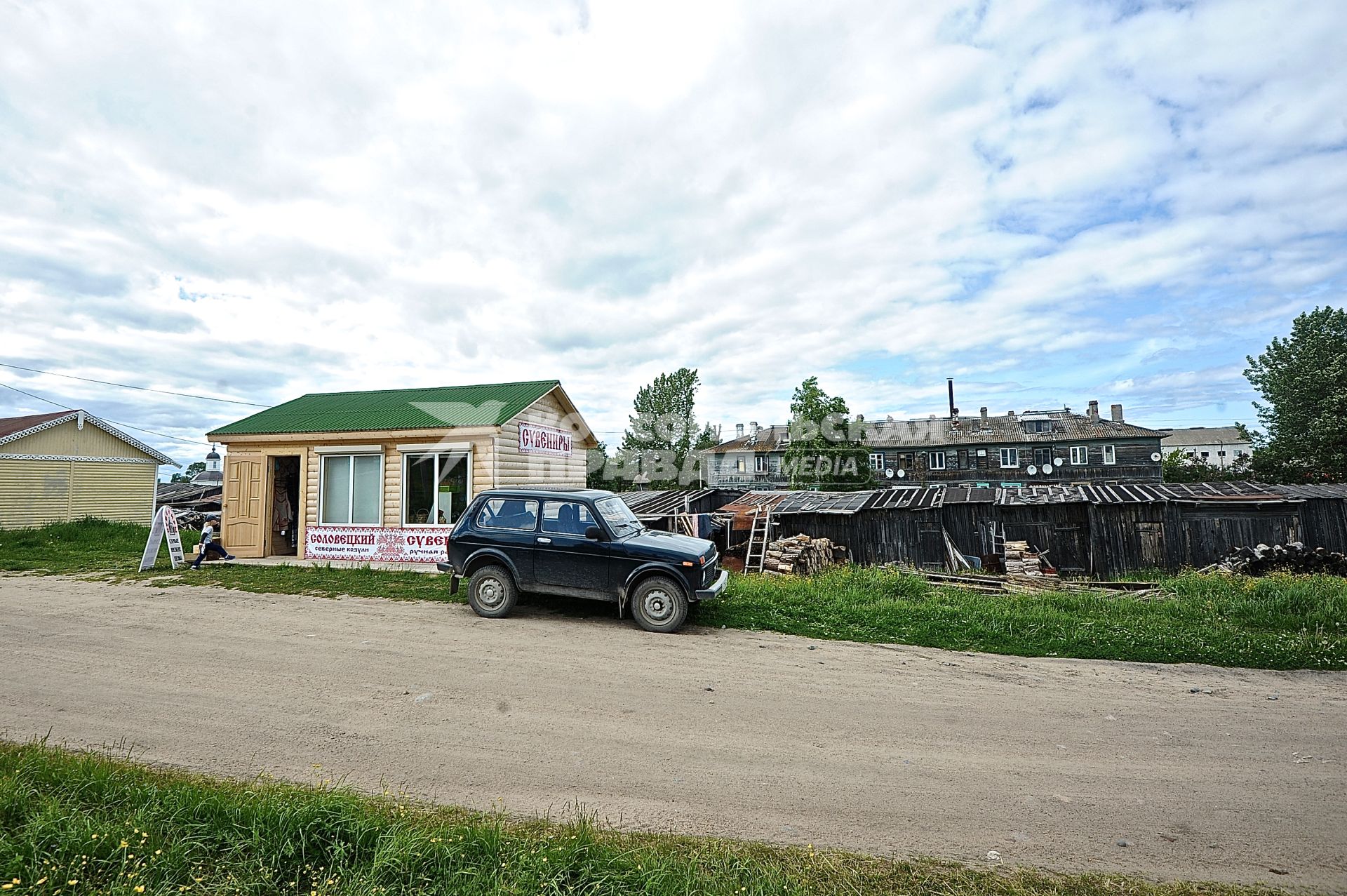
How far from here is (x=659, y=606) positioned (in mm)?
9008

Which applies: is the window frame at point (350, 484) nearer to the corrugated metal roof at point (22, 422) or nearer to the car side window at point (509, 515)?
the car side window at point (509, 515)

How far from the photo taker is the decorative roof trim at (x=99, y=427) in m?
23.5

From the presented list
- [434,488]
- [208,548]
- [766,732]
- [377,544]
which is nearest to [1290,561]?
[766,732]

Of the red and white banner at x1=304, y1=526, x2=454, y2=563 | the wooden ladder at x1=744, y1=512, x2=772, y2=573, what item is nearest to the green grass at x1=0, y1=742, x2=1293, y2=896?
the red and white banner at x1=304, y1=526, x2=454, y2=563

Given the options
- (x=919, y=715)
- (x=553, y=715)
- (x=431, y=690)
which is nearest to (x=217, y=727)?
(x=431, y=690)

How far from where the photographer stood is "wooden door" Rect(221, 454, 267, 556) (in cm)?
1593

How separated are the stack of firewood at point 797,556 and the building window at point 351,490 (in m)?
9.13

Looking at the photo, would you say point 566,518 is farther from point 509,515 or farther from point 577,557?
point 509,515

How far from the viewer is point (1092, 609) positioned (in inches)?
386

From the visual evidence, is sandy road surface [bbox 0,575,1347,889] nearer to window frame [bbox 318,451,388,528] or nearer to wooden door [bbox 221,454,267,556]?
window frame [bbox 318,451,388,528]

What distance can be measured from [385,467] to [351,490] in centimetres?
110

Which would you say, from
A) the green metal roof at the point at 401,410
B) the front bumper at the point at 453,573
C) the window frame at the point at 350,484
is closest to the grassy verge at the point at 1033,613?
the front bumper at the point at 453,573

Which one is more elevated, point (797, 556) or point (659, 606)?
point (797, 556)

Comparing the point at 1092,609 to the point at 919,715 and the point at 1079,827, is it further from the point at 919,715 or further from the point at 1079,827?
the point at 1079,827
